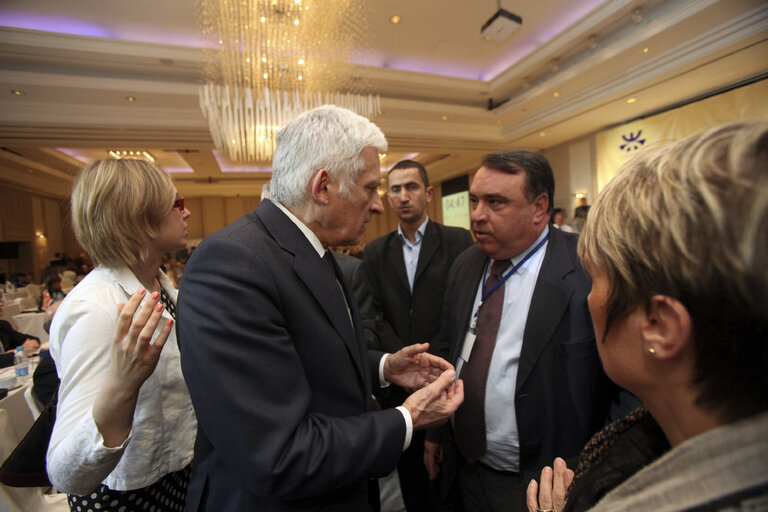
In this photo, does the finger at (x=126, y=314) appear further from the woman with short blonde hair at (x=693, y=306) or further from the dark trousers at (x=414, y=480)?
the dark trousers at (x=414, y=480)

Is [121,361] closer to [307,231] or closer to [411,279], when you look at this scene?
[307,231]

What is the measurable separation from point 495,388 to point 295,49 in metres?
3.70

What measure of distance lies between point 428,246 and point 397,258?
0.23m

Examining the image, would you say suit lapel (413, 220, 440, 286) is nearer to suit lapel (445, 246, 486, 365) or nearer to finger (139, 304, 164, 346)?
suit lapel (445, 246, 486, 365)

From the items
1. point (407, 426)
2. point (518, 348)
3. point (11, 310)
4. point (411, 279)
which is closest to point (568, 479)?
point (407, 426)

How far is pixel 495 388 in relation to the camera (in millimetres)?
1412

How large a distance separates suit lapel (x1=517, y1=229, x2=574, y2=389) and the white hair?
2.78 ft

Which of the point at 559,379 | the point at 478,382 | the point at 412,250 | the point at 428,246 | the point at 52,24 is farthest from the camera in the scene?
the point at 52,24

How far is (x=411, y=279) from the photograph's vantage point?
2.50 m

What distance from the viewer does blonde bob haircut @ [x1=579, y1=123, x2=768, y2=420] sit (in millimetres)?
428

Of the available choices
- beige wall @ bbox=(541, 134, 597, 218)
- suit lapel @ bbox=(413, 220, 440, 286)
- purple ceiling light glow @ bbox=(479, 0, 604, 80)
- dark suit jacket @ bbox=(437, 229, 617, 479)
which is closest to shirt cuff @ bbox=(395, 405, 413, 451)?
dark suit jacket @ bbox=(437, 229, 617, 479)

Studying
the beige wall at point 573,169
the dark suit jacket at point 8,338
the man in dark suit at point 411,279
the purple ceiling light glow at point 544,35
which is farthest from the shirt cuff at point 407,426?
the beige wall at point 573,169

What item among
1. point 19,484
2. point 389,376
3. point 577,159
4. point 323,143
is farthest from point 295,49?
point 577,159

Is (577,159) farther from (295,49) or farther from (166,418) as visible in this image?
(166,418)
